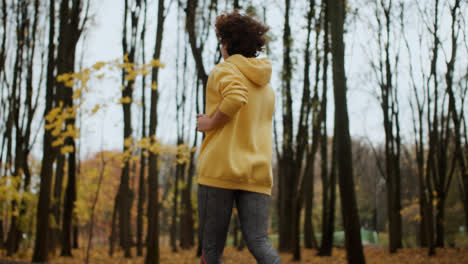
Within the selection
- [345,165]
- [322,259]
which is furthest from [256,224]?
[322,259]

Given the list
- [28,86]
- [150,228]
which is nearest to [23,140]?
[28,86]

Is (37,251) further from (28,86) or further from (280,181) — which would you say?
(280,181)

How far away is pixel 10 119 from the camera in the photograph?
13281mm

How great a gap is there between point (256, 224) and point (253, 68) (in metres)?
0.77

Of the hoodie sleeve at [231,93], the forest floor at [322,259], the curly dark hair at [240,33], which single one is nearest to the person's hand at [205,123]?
the hoodie sleeve at [231,93]

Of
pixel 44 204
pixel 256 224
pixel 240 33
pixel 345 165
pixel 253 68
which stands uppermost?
pixel 240 33

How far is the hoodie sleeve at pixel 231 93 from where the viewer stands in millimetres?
1774

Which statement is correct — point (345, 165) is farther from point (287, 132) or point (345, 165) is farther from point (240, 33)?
point (287, 132)

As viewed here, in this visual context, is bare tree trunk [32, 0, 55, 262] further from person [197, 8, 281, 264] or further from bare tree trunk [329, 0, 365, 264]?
person [197, 8, 281, 264]

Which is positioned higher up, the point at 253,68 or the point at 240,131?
the point at 253,68

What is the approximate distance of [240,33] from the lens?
2010mm

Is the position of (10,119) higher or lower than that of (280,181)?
higher

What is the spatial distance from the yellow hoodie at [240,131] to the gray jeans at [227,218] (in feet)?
0.14

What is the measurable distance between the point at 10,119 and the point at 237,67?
45.3ft
